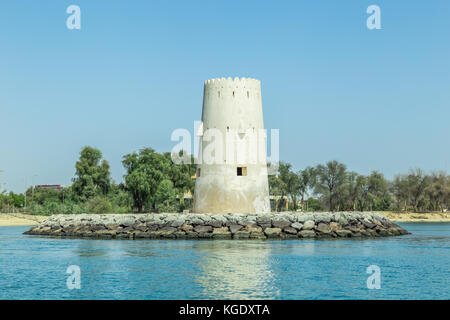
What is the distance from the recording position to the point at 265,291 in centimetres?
1619

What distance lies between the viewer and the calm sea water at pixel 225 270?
640 inches

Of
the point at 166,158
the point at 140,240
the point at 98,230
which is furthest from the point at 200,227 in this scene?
the point at 166,158

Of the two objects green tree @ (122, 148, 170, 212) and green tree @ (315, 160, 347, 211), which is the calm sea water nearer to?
green tree @ (122, 148, 170, 212)

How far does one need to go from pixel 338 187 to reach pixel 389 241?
35.1m

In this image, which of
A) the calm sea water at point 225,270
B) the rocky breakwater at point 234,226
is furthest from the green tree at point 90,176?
the calm sea water at point 225,270

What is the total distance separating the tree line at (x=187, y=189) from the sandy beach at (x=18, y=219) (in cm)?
201

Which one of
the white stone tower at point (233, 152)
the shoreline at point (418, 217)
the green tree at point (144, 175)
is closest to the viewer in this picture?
the white stone tower at point (233, 152)

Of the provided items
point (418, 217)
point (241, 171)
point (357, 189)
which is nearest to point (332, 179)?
point (357, 189)

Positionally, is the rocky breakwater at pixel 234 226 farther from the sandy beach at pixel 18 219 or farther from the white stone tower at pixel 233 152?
the sandy beach at pixel 18 219

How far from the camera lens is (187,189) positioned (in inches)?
2400

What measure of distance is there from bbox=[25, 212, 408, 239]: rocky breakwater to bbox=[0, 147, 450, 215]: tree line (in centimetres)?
1833

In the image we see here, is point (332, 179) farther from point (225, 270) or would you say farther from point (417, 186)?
point (225, 270)

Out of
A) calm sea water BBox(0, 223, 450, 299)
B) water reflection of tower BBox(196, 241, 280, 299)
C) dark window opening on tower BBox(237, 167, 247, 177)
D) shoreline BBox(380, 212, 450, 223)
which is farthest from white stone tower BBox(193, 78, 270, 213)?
shoreline BBox(380, 212, 450, 223)
